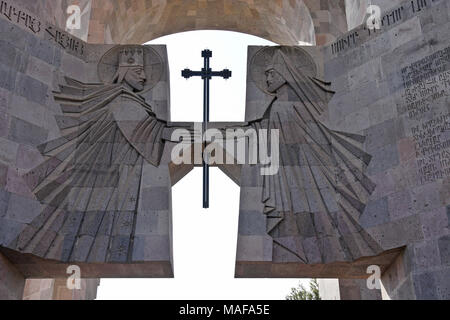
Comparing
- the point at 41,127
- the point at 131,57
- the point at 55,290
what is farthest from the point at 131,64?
the point at 55,290

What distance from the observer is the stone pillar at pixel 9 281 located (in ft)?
30.2

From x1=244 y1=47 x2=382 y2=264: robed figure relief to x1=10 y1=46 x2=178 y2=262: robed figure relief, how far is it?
84.6 inches

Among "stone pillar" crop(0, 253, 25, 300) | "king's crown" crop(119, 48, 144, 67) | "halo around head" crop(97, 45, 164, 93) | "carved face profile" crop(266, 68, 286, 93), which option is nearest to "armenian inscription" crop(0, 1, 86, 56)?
"halo around head" crop(97, 45, 164, 93)

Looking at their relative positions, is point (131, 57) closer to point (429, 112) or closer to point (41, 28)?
point (41, 28)

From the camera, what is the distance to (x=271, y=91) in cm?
1121

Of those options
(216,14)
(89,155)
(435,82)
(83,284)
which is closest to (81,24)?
(216,14)

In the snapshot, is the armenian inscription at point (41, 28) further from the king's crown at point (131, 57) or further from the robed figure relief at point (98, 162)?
the king's crown at point (131, 57)

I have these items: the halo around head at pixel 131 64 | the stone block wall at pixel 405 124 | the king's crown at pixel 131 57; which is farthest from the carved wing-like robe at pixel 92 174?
the stone block wall at pixel 405 124

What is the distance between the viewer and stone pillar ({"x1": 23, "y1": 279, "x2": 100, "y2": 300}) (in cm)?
1205

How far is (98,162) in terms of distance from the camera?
10367mm

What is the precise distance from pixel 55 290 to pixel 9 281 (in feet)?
14.2

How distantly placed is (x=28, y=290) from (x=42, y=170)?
3.24 m

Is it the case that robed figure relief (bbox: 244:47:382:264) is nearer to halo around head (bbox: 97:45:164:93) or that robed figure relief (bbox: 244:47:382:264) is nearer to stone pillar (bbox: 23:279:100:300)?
halo around head (bbox: 97:45:164:93)
